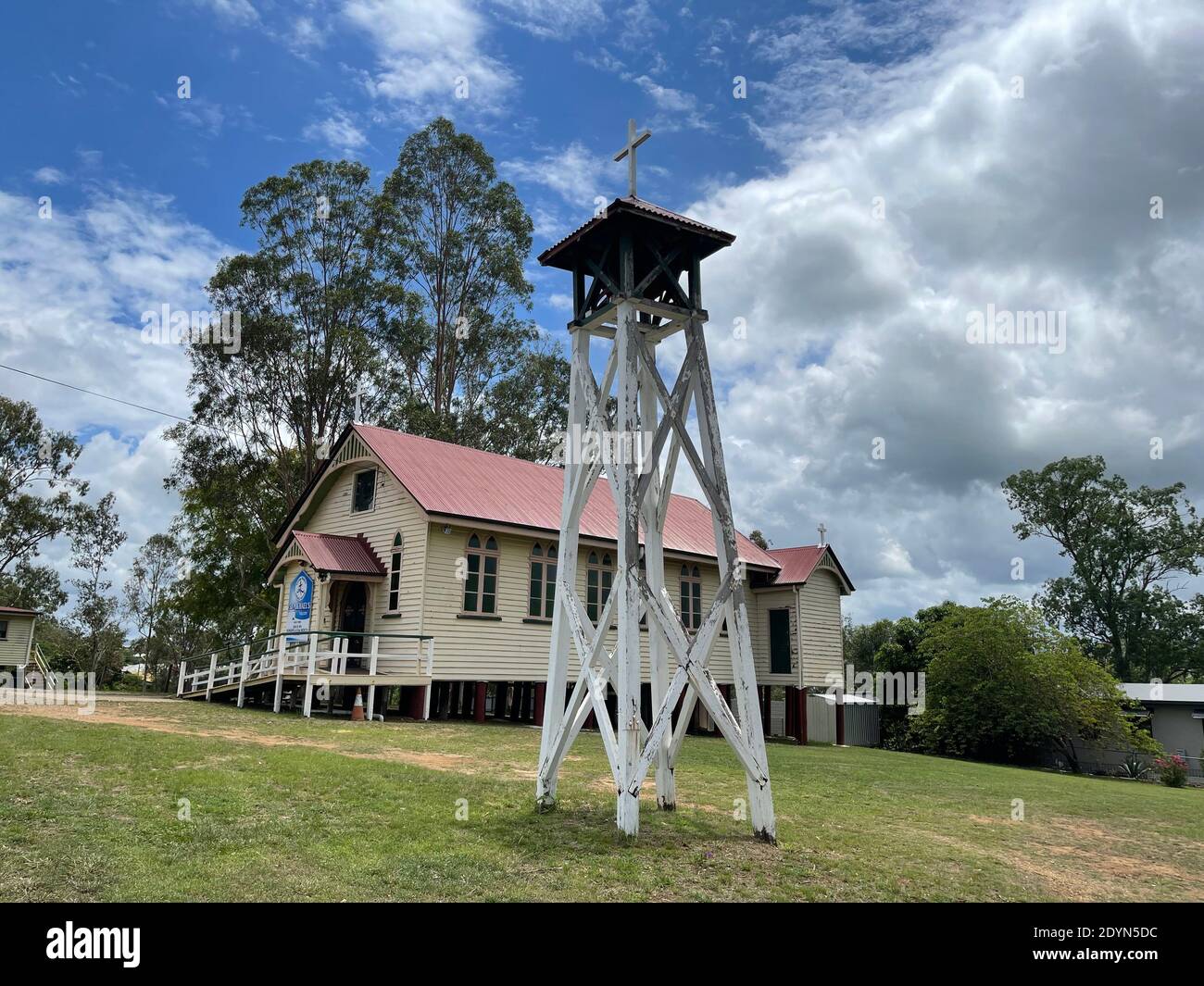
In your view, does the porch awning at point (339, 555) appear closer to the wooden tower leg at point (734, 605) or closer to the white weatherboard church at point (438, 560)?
the white weatherboard church at point (438, 560)

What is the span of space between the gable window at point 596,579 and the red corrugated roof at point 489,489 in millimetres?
732

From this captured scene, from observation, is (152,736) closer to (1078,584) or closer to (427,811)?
(427,811)

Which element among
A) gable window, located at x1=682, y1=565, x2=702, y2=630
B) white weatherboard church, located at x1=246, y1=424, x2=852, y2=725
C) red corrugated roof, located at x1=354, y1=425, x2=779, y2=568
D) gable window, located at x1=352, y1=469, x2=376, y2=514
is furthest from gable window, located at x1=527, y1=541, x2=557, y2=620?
gable window, located at x1=682, y1=565, x2=702, y2=630

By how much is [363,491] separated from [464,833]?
51.9 feet

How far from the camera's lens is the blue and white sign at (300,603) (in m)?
21.1

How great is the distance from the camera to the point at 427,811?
852 cm

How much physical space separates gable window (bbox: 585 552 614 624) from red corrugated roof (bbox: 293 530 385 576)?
537cm

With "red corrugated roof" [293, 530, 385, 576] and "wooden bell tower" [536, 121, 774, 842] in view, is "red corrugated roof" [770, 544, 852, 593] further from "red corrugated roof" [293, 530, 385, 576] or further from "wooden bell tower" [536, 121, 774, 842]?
"wooden bell tower" [536, 121, 774, 842]

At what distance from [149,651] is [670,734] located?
167 ft

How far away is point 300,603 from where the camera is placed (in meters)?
21.3

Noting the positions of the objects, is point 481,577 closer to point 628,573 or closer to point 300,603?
point 300,603

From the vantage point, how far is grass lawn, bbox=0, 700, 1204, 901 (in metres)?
6.10

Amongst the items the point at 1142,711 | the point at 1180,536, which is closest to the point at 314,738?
the point at 1142,711

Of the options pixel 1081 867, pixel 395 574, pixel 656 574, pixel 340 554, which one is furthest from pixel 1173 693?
pixel 656 574
